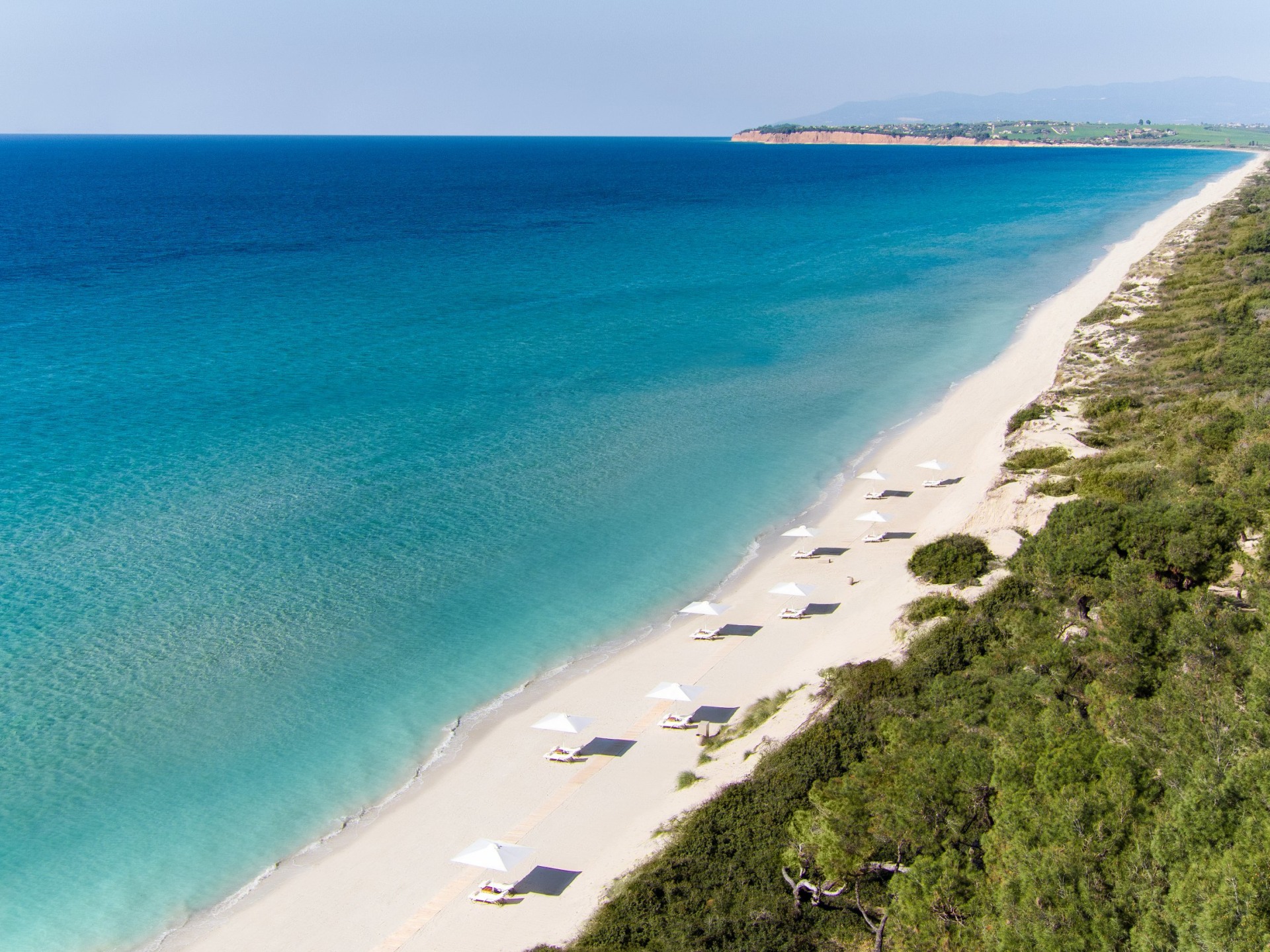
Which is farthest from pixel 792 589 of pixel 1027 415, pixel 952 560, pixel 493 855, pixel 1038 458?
pixel 1027 415

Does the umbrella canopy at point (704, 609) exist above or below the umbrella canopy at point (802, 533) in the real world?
below

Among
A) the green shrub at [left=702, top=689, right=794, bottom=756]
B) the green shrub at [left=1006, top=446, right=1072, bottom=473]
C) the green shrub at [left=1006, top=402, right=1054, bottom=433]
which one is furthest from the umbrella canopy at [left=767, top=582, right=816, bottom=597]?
the green shrub at [left=1006, top=402, right=1054, bottom=433]

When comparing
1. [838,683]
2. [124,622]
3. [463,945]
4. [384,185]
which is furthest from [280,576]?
[384,185]

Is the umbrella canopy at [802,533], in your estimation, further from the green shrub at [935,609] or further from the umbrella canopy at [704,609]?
the green shrub at [935,609]

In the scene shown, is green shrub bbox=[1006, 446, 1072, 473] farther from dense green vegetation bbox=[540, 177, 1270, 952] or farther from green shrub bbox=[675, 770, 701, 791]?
green shrub bbox=[675, 770, 701, 791]

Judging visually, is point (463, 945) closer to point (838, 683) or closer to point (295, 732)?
point (295, 732)

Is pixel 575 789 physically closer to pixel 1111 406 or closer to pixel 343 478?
pixel 343 478

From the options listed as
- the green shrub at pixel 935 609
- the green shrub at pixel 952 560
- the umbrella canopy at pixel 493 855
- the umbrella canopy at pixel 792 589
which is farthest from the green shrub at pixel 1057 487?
the umbrella canopy at pixel 493 855
